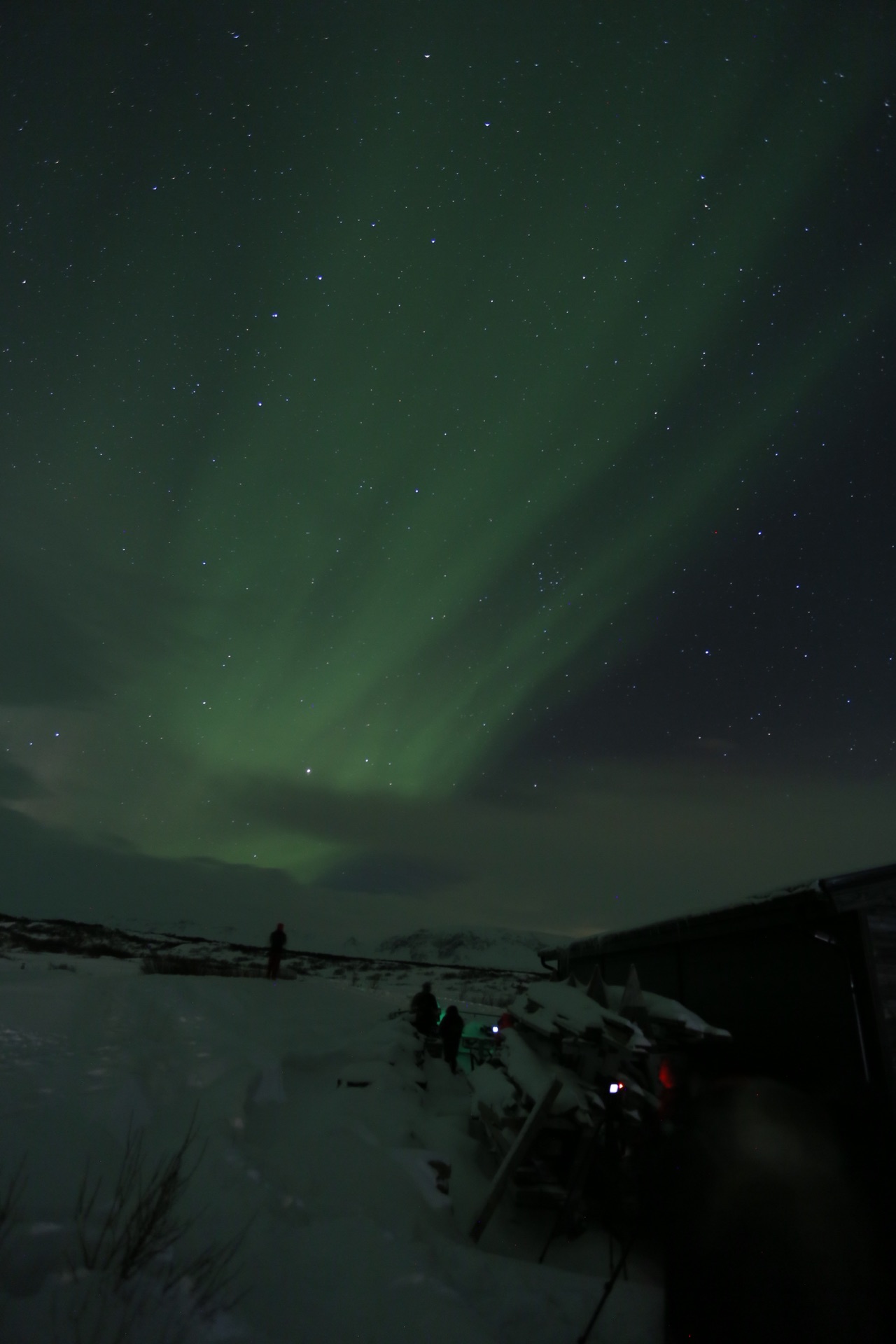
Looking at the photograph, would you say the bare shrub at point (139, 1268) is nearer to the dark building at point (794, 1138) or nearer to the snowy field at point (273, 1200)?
the snowy field at point (273, 1200)

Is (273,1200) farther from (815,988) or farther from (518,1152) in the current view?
(815,988)

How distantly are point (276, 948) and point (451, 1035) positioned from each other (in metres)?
7.77

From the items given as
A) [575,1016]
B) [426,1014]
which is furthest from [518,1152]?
[426,1014]

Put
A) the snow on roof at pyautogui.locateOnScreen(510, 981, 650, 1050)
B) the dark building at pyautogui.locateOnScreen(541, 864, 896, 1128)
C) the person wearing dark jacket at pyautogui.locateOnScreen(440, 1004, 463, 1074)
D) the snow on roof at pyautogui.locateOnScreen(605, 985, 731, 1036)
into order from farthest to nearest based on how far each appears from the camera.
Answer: the person wearing dark jacket at pyautogui.locateOnScreen(440, 1004, 463, 1074)
the snow on roof at pyautogui.locateOnScreen(605, 985, 731, 1036)
the snow on roof at pyautogui.locateOnScreen(510, 981, 650, 1050)
the dark building at pyautogui.locateOnScreen(541, 864, 896, 1128)

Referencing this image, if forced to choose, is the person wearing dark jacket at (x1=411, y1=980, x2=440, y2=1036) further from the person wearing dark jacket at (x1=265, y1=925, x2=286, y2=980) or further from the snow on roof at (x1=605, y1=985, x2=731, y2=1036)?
the snow on roof at (x1=605, y1=985, x2=731, y2=1036)

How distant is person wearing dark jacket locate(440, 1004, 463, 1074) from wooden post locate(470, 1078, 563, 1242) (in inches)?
261

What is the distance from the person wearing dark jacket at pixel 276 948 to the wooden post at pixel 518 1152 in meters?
12.8

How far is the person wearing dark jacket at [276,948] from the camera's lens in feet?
61.6

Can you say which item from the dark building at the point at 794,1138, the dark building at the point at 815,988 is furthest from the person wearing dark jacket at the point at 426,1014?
the dark building at the point at 794,1138

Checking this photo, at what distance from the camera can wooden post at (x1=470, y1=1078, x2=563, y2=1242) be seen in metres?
6.38

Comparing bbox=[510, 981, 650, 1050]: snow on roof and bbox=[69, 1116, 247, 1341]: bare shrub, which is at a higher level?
bbox=[510, 981, 650, 1050]: snow on roof

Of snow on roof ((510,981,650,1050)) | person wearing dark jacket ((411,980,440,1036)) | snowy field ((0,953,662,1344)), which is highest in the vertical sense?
snow on roof ((510,981,650,1050))

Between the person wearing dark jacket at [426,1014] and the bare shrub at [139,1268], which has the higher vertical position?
the person wearing dark jacket at [426,1014]

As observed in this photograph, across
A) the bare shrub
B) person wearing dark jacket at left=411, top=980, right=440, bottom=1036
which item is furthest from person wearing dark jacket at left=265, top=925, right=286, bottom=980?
the bare shrub
